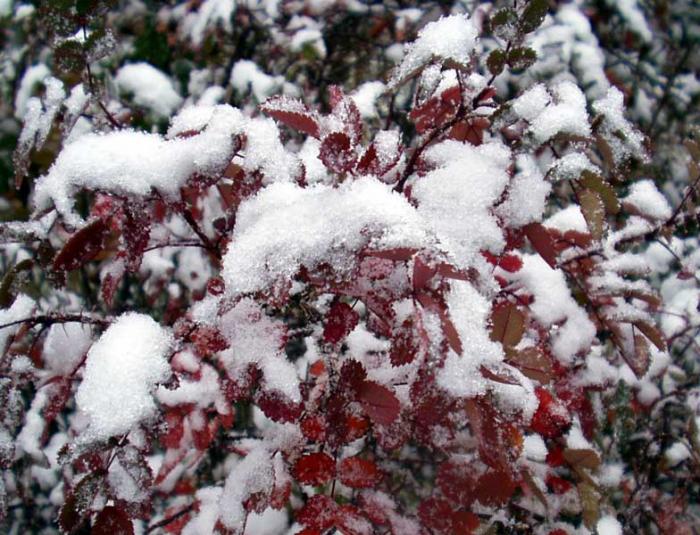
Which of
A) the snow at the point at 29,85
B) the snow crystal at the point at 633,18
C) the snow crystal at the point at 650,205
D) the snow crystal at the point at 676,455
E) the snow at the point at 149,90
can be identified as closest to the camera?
Result: the snow crystal at the point at 650,205

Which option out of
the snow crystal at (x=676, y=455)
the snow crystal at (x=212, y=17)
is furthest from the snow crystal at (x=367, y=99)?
the snow crystal at (x=676, y=455)

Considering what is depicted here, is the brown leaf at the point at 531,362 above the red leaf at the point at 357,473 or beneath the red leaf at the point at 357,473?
above

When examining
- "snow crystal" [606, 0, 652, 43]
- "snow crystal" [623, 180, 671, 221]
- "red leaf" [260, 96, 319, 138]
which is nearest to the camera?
"red leaf" [260, 96, 319, 138]

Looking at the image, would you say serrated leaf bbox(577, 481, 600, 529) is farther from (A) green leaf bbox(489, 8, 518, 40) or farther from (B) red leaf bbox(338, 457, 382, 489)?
(A) green leaf bbox(489, 8, 518, 40)

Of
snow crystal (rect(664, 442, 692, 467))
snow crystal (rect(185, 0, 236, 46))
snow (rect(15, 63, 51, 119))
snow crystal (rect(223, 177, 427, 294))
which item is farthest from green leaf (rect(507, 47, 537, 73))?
snow (rect(15, 63, 51, 119))

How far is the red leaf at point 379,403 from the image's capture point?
0.77 metres

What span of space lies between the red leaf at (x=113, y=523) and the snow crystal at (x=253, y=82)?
1.17 m

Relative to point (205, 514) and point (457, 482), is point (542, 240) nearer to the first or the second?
point (457, 482)

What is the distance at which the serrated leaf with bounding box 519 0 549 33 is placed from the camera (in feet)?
2.45

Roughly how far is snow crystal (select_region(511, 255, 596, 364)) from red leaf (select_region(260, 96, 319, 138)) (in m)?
0.53

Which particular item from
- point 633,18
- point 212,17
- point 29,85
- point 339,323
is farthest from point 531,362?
point 633,18

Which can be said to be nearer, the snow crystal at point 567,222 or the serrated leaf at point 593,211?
the serrated leaf at point 593,211

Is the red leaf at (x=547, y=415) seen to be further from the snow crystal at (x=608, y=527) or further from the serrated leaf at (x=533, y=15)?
the serrated leaf at (x=533, y=15)

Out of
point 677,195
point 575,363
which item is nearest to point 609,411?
point 575,363
